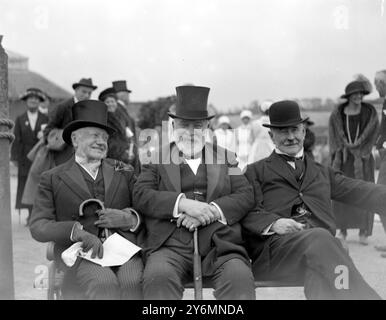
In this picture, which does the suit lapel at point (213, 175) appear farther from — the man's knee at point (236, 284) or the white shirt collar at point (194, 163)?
the man's knee at point (236, 284)

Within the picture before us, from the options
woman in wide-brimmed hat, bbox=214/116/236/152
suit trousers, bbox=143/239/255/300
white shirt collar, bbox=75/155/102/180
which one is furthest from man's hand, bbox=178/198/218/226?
woman in wide-brimmed hat, bbox=214/116/236/152

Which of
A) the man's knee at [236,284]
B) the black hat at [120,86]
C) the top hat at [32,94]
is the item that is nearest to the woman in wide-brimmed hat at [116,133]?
the black hat at [120,86]

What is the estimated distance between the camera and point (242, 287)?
3.38 meters

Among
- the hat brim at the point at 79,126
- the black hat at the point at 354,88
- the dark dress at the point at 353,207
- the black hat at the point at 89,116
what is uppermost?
the black hat at the point at 354,88

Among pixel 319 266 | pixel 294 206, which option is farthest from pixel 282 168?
pixel 319 266

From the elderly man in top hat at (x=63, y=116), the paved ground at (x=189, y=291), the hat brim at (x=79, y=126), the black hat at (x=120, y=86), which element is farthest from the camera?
the black hat at (x=120, y=86)

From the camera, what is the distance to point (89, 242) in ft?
11.8

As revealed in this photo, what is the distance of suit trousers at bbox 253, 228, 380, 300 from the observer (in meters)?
3.37

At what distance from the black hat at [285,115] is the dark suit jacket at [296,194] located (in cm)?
25

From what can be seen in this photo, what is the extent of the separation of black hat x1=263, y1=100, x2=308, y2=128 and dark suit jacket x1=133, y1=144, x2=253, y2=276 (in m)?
0.40

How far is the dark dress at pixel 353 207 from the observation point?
23.4 ft

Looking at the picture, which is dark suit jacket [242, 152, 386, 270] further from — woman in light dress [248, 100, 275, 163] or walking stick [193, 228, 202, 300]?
woman in light dress [248, 100, 275, 163]

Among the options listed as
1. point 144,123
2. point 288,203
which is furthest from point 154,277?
point 144,123

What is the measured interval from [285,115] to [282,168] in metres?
0.36
